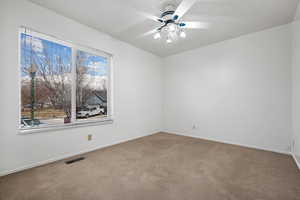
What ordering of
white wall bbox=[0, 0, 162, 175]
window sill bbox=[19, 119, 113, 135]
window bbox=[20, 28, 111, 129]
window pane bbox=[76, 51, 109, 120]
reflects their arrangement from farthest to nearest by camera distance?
1. window pane bbox=[76, 51, 109, 120]
2. window bbox=[20, 28, 111, 129]
3. window sill bbox=[19, 119, 113, 135]
4. white wall bbox=[0, 0, 162, 175]

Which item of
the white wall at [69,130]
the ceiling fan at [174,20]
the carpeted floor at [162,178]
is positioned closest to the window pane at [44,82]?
the white wall at [69,130]

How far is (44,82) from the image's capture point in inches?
93.1

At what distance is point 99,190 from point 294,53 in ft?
12.6

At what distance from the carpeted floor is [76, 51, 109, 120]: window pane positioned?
913mm

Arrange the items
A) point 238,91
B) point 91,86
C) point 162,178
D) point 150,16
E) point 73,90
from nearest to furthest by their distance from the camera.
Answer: point 162,178, point 150,16, point 73,90, point 91,86, point 238,91

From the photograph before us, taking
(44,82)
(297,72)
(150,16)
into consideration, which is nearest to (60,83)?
(44,82)

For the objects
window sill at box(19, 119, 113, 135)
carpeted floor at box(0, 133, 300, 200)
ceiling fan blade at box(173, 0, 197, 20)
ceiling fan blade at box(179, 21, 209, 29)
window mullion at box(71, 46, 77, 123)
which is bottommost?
carpeted floor at box(0, 133, 300, 200)

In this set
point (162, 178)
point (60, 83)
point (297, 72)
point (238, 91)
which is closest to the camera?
point (162, 178)

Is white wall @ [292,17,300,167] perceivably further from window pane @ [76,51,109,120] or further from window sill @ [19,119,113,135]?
window pane @ [76,51,109,120]

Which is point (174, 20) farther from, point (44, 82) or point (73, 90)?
point (44, 82)

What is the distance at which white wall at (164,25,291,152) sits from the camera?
8.99 feet

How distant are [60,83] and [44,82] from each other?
9.7 inches

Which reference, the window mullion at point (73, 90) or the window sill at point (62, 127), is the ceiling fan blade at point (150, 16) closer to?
the window mullion at point (73, 90)

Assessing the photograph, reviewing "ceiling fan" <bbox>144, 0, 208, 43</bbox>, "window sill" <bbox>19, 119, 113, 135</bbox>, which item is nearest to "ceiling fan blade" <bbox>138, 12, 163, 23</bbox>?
"ceiling fan" <bbox>144, 0, 208, 43</bbox>
